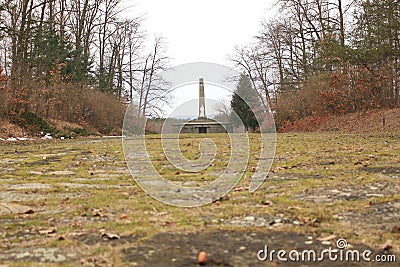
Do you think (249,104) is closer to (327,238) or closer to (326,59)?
(326,59)

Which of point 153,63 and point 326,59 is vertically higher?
point 153,63

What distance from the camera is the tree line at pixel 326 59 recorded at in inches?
733

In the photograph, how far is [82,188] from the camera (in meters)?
4.99

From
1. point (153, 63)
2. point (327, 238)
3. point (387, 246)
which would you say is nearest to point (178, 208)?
point (327, 238)

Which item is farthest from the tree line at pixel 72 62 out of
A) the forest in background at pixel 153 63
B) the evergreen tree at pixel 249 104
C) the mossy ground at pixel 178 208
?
the mossy ground at pixel 178 208

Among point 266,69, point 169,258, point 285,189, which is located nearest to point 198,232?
point 169,258

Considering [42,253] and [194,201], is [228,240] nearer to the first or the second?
[42,253]

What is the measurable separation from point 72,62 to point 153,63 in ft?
54.6

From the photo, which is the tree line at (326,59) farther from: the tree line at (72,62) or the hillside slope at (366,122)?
the tree line at (72,62)

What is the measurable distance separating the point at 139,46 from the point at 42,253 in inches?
1655

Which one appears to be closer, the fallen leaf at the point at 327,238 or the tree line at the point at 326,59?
the fallen leaf at the point at 327,238
